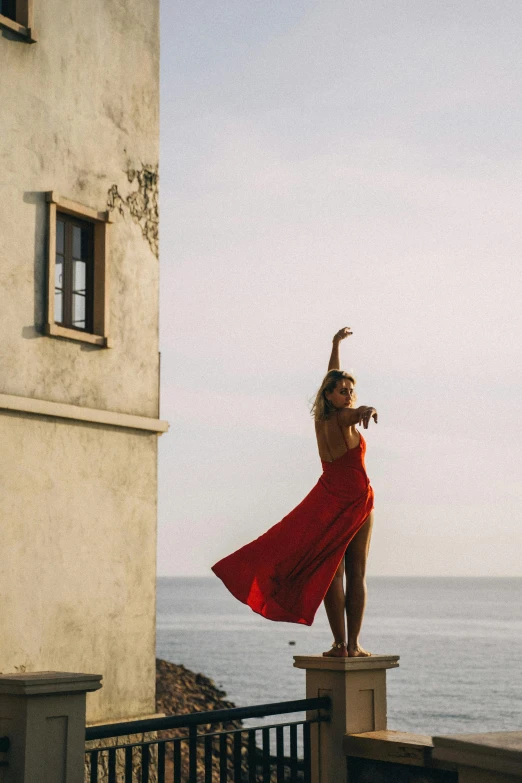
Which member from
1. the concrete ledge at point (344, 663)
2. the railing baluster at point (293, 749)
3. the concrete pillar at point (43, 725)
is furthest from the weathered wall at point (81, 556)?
the concrete pillar at point (43, 725)

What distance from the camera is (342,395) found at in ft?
24.5

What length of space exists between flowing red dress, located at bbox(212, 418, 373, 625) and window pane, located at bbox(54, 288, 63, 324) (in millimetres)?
5372

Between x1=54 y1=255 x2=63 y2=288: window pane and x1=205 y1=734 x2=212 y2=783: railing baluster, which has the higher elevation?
x1=54 y1=255 x2=63 y2=288: window pane

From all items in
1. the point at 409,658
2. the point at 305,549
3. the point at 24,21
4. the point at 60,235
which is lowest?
the point at 409,658

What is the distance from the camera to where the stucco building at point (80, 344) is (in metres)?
11.1

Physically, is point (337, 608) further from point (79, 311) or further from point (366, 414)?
point (79, 311)

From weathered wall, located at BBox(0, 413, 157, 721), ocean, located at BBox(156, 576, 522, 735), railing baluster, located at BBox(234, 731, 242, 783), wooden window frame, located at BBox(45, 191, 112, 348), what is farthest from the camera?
ocean, located at BBox(156, 576, 522, 735)

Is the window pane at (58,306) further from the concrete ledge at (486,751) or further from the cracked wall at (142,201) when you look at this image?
the concrete ledge at (486,751)

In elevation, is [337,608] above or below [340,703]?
above

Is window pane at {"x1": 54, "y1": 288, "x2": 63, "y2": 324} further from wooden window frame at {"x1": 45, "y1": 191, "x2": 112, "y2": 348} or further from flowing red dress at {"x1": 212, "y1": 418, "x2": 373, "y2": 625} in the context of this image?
flowing red dress at {"x1": 212, "y1": 418, "x2": 373, "y2": 625}

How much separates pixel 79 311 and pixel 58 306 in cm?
37

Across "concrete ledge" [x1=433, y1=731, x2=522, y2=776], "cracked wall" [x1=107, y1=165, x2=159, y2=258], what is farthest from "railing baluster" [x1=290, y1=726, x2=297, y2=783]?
"cracked wall" [x1=107, y1=165, x2=159, y2=258]

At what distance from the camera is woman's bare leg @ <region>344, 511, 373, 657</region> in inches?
293

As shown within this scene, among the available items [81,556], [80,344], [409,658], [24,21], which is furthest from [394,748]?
[409,658]
